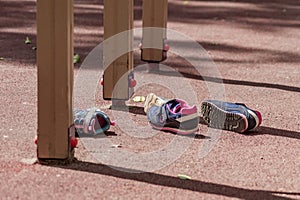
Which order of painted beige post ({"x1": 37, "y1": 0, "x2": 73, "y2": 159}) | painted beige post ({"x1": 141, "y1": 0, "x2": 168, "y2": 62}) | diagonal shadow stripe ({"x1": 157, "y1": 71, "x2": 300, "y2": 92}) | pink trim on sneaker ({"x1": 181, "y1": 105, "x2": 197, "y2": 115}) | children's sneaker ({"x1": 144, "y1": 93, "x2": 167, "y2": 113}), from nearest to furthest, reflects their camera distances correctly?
painted beige post ({"x1": 37, "y1": 0, "x2": 73, "y2": 159}) → pink trim on sneaker ({"x1": 181, "y1": 105, "x2": 197, "y2": 115}) → children's sneaker ({"x1": 144, "y1": 93, "x2": 167, "y2": 113}) → diagonal shadow stripe ({"x1": 157, "y1": 71, "x2": 300, "y2": 92}) → painted beige post ({"x1": 141, "y1": 0, "x2": 168, "y2": 62})

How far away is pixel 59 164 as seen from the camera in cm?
432

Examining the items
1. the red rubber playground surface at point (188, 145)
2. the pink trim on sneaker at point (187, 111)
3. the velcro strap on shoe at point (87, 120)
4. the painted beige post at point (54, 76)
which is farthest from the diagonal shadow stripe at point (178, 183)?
the pink trim on sneaker at point (187, 111)

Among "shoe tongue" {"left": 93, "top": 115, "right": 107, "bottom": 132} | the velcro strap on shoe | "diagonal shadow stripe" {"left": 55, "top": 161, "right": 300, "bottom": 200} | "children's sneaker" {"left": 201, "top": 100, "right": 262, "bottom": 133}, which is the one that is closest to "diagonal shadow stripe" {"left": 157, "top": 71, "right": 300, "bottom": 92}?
"children's sneaker" {"left": 201, "top": 100, "right": 262, "bottom": 133}

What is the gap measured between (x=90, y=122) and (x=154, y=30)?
2.69 meters

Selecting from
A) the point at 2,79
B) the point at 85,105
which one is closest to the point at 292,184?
the point at 85,105

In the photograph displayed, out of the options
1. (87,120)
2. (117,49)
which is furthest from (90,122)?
(117,49)

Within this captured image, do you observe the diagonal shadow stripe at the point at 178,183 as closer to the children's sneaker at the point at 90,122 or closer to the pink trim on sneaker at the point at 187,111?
the children's sneaker at the point at 90,122

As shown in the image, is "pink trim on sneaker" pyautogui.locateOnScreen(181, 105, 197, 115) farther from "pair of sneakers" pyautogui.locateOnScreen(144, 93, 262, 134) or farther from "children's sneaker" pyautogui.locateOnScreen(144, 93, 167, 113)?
"children's sneaker" pyautogui.locateOnScreen(144, 93, 167, 113)

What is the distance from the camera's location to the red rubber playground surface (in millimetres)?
4004

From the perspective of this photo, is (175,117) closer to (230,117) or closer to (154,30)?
(230,117)

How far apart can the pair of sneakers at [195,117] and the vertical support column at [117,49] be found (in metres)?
0.65

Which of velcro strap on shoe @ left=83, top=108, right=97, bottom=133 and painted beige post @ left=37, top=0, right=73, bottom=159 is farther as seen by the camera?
velcro strap on shoe @ left=83, top=108, right=97, bottom=133

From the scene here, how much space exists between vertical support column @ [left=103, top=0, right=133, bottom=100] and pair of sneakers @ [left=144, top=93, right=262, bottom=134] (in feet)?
2.12

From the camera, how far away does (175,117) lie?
5.15m
